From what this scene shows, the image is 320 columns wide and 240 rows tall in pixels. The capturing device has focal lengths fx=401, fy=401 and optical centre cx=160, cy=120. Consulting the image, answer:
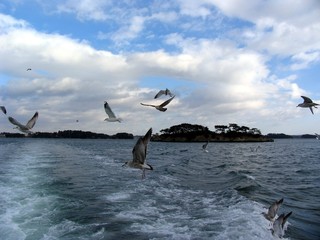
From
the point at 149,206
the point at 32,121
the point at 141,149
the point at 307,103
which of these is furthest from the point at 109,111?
the point at 149,206

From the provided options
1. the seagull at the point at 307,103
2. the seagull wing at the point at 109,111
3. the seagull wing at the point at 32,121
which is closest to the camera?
the seagull wing at the point at 109,111

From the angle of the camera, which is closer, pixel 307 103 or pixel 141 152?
pixel 141 152

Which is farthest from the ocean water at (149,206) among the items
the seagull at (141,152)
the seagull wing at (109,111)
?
the seagull at (141,152)

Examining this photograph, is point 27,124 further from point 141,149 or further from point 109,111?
point 141,149

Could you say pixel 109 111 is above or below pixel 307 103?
below

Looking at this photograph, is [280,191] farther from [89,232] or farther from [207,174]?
[89,232]

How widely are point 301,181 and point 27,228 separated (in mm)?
17434

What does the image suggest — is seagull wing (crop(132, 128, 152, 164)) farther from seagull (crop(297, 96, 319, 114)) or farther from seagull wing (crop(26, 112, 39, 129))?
seagull (crop(297, 96, 319, 114))

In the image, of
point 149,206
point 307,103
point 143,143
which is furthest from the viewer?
point 149,206

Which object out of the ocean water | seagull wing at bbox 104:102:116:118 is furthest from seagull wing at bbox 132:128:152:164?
the ocean water

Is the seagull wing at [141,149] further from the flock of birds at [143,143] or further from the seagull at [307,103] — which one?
the seagull at [307,103]

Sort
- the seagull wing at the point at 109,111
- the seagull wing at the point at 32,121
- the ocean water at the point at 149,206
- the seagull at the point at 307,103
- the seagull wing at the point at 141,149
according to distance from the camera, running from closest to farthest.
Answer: the seagull wing at the point at 141,149
the seagull wing at the point at 109,111
the seagull at the point at 307,103
the seagull wing at the point at 32,121
the ocean water at the point at 149,206

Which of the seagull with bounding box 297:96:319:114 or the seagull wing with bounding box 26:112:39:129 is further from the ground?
the seagull with bounding box 297:96:319:114

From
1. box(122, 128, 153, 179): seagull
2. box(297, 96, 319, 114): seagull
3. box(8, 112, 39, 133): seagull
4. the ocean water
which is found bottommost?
the ocean water
